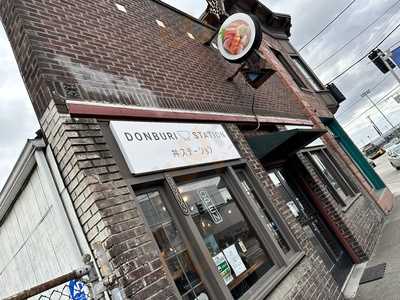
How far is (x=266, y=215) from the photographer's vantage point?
5383 mm

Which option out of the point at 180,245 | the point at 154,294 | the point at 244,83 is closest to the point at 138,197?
the point at 180,245

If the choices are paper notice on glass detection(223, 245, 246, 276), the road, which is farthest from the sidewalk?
the road

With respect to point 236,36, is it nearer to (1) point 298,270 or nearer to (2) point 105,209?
(1) point 298,270

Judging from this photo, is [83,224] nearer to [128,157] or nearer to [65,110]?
[128,157]

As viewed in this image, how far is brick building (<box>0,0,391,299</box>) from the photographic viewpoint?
3.15 metres

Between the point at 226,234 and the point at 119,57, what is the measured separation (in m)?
2.94

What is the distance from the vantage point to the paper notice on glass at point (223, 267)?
391 cm

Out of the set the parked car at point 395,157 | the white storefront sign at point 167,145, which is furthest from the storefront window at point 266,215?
the parked car at point 395,157

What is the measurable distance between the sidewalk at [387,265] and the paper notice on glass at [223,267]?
9.24ft

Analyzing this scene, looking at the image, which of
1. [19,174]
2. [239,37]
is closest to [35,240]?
[19,174]

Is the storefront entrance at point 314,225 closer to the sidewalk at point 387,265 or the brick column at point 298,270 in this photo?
the sidewalk at point 387,265

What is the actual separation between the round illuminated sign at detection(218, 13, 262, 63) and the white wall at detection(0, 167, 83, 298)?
4.70 metres

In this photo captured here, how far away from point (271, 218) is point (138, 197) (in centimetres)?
265

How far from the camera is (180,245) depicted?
3695mm
